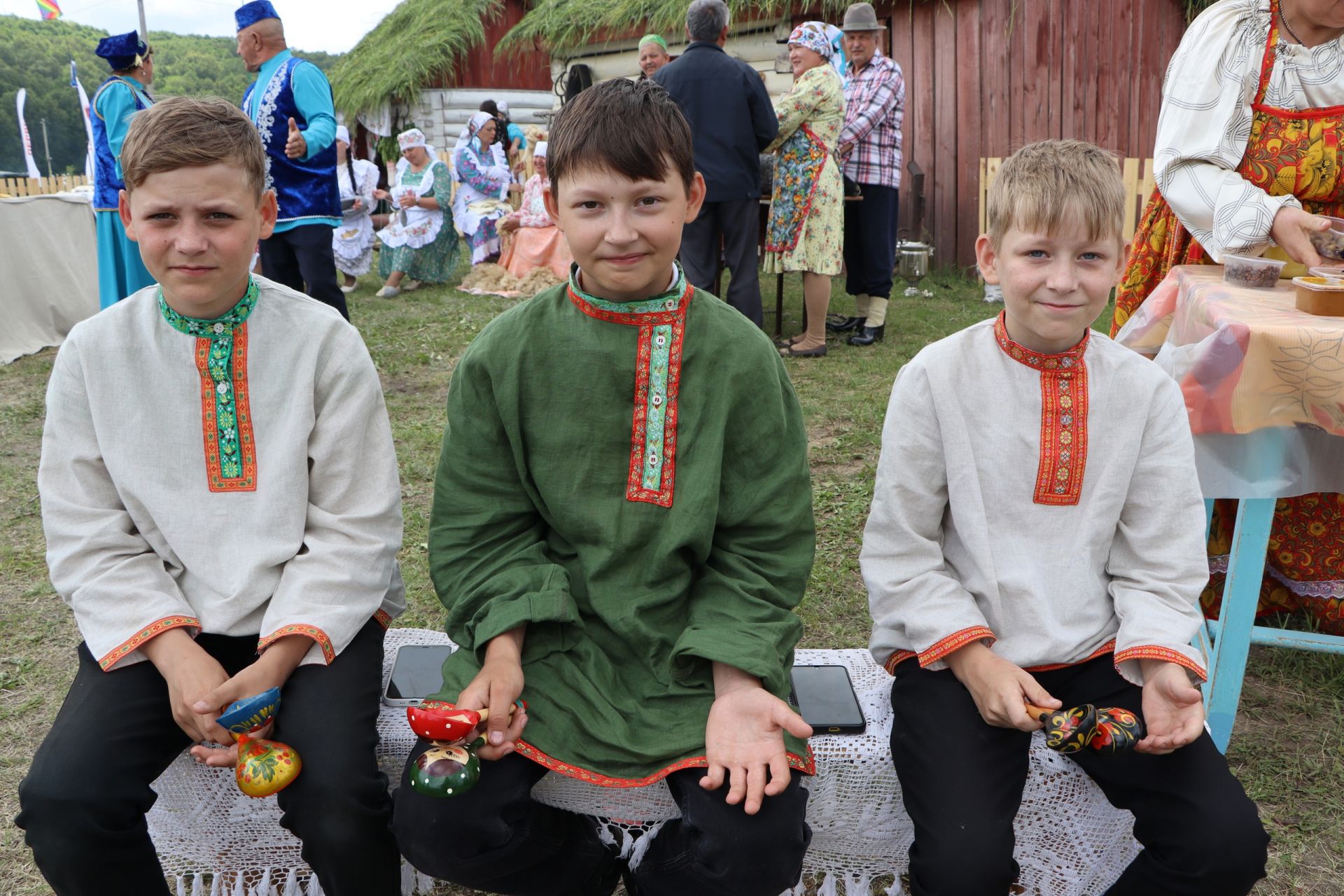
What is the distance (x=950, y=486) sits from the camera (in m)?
1.58

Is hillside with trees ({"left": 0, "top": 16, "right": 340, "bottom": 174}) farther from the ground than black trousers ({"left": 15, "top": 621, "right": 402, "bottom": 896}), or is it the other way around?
hillside with trees ({"left": 0, "top": 16, "right": 340, "bottom": 174})

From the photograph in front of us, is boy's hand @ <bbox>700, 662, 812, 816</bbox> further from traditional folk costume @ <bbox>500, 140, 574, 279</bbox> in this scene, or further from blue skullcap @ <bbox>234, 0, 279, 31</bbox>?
traditional folk costume @ <bbox>500, 140, 574, 279</bbox>

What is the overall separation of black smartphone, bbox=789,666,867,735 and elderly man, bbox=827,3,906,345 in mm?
4406

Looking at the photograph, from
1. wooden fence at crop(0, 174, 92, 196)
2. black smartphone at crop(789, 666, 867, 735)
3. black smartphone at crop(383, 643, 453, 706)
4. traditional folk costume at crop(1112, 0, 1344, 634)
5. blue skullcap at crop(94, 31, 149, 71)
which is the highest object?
blue skullcap at crop(94, 31, 149, 71)

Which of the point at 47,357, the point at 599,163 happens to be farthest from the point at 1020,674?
the point at 47,357

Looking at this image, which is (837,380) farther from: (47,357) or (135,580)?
(47,357)

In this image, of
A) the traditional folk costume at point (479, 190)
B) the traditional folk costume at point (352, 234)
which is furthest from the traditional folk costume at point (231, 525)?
the traditional folk costume at point (479, 190)

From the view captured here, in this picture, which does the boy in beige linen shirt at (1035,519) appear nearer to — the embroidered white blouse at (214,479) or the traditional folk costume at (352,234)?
the embroidered white blouse at (214,479)

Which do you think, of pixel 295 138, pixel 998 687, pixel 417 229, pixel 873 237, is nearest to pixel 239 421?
pixel 998 687

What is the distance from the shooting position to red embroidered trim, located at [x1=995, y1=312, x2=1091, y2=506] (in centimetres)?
157

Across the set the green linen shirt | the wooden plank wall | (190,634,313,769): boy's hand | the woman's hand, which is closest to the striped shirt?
the wooden plank wall

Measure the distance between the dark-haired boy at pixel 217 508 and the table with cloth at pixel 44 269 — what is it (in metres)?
5.47

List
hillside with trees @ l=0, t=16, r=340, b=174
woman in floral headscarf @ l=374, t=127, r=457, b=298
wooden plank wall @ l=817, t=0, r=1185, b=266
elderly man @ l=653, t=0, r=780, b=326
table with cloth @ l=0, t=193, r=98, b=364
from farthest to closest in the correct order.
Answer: hillside with trees @ l=0, t=16, r=340, b=174 < woman in floral headscarf @ l=374, t=127, r=457, b=298 < wooden plank wall @ l=817, t=0, r=1185, b=266 < table with cloth @ l=0, t=193, r=98, b=364 < elderly man @ l=653, t=0, r=780, b=326

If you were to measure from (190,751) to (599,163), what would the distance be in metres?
1.11
